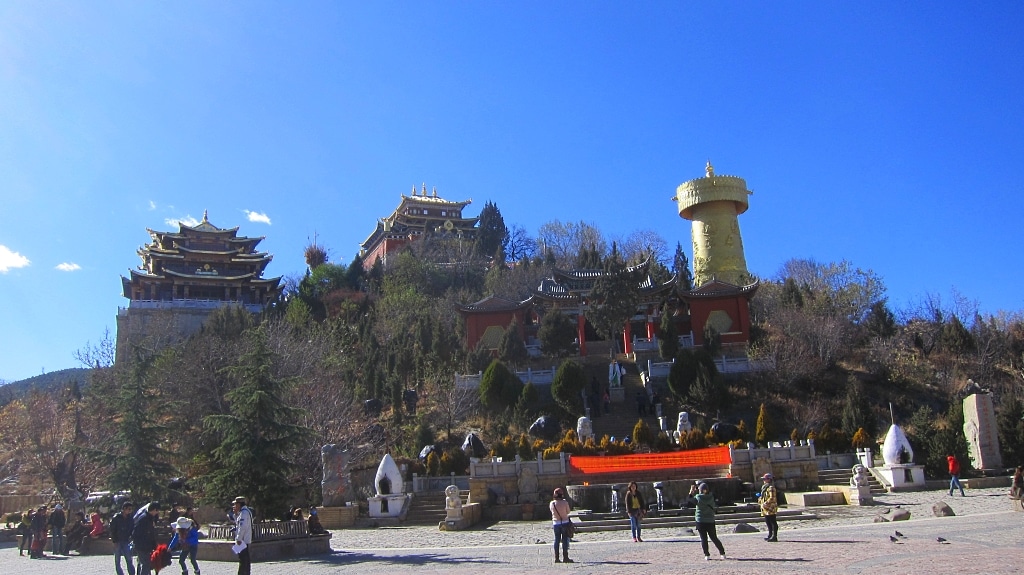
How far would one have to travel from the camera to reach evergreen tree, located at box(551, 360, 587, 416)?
28.7 m

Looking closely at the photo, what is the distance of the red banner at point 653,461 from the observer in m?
19.8

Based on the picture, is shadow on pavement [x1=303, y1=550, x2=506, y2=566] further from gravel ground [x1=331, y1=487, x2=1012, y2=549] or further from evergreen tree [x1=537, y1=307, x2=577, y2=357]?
evergreen tree [x1=537, y1=307, x2=577, y2=357]

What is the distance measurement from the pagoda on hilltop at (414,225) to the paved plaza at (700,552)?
50.4 meters

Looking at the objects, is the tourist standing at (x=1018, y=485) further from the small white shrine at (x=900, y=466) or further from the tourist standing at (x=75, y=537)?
the tourist standing at (x=75, y=537)

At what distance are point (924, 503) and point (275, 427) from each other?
13.0 meters

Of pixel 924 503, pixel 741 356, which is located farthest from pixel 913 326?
pixel 924 503

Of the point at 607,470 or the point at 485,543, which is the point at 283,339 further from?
the point at 485,543

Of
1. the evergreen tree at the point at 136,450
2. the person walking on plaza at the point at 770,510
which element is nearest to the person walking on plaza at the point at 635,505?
the person walking on plaza at the point at 770,510

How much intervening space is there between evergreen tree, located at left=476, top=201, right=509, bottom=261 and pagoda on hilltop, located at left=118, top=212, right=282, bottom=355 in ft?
48.8

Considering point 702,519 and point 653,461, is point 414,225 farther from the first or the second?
point 702,519

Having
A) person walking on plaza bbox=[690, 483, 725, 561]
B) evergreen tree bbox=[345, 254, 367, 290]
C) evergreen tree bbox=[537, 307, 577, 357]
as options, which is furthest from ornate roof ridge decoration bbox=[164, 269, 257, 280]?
person walking on plaza bbox=[690, 483, 725, 561]

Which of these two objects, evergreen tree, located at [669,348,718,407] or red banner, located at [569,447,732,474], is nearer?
red banner, located at [569,447,732,474]

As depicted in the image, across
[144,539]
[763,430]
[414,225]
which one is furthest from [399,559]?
[414,225]

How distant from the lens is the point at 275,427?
14.7 meters
